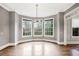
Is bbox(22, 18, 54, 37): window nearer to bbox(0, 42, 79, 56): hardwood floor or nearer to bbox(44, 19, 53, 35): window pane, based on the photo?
bbox(44, 19, 53, 35): window pane

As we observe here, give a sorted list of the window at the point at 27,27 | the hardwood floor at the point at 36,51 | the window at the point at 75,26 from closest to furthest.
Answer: the hardwood floor at the point at 36,51 < the window at the point at 75,26 < the window at the point at 27,27

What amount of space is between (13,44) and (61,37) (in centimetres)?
365

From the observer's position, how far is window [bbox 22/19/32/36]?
10.3 metres

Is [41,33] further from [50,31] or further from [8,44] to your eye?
[8,44]

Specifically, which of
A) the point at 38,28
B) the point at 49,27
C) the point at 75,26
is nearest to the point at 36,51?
the point at 75,26

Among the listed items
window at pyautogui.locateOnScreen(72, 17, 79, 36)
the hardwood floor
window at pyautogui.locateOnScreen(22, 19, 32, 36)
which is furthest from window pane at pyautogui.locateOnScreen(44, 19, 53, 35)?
the hardwood floor

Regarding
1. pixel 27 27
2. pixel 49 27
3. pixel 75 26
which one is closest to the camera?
pixel 75 26

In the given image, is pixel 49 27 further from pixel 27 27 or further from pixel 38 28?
pixel 27 27

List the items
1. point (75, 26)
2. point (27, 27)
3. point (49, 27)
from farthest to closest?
point (27, 27)
point (49, 27)
point (75, 26)

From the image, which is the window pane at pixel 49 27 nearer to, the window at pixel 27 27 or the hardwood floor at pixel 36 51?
the window at pixel 27 27

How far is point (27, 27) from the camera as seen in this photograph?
421 inches

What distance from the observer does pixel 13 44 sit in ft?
25.3

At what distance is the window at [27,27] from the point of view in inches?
404

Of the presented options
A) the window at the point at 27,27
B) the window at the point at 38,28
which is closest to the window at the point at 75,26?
the window at the point at 38,28
